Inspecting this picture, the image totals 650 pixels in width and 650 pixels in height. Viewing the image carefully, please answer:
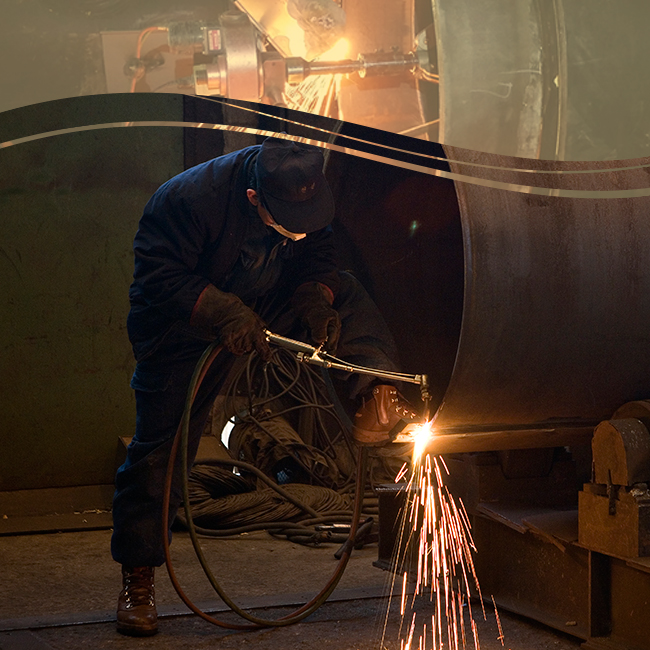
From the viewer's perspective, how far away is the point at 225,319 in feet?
7.09

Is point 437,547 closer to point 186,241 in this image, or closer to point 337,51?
point 186,241

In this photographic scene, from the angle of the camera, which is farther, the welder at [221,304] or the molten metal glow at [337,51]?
the welder at [221,304]

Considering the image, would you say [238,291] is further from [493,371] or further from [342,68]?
[342,68]

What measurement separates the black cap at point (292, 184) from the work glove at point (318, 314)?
264 millimetres

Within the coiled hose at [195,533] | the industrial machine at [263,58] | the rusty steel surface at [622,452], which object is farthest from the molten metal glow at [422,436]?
the industrial machine at [263,58]

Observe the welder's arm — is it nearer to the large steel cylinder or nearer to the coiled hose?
the coiled hose

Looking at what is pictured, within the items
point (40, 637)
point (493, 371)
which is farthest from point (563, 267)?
point (40, 637)

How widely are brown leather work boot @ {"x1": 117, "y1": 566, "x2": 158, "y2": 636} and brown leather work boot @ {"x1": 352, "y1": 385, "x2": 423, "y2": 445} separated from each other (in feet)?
2.31

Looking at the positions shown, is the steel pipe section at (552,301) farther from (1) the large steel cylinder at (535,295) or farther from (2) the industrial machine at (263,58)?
(2) the industrial machine at (263,58)

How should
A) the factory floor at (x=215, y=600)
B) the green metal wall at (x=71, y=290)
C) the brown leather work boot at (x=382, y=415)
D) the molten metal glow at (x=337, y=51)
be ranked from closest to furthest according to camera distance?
the molten metal glow at (x=337, y=51) < the factory floor at (x=215, y=600) < the brown leather work boot at (x=382, y=415) < the green metal wall at (x=71, y=290)

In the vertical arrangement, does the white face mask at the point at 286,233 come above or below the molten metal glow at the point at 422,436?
above

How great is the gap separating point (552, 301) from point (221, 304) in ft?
2.86

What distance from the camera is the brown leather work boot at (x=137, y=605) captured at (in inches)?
89.6

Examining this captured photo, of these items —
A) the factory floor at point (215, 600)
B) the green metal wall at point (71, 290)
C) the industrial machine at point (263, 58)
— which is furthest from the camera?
the green metal wall at point (71, 290)
